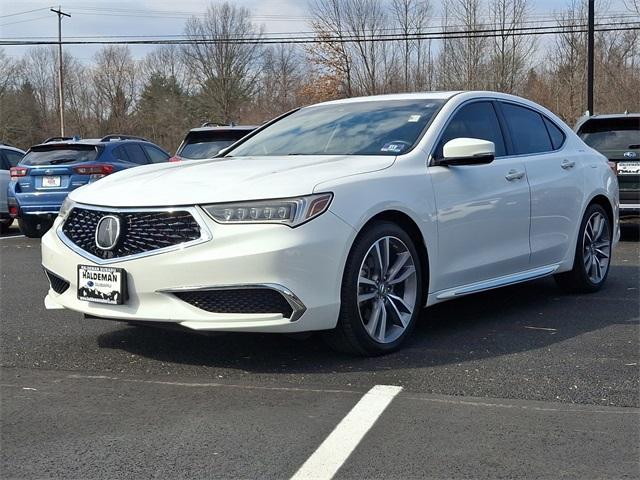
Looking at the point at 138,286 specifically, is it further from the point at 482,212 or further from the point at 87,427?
the point at 482,212

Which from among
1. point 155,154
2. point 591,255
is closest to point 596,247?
point 591,255

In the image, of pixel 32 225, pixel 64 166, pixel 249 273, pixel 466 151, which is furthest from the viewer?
pixel 32 225

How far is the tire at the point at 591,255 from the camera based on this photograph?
634cm

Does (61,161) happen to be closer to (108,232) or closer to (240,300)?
(108,232)

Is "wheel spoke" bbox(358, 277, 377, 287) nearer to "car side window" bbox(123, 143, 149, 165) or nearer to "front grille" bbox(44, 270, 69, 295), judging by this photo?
"front grille" bbox(44, 270, 69, 295)

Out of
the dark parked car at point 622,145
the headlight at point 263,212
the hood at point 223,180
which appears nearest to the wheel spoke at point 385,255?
the hood at point 223,180

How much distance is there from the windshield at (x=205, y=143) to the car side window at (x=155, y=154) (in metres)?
1.91

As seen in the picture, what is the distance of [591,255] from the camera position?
654 cm

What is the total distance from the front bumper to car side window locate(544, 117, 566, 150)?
2780 mm

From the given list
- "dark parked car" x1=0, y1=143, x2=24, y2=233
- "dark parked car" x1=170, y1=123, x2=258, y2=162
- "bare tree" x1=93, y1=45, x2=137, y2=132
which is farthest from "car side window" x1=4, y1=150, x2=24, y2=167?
"bare tree" x1=93, y1=45, x2=137, y2=132

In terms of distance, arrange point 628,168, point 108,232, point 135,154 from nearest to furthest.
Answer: point 108,232 < point 628,168 < point 135,154

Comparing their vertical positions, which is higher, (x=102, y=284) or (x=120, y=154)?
(x=120, y=154)

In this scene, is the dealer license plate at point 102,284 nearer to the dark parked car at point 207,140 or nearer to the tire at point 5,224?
the dark parked car at point 207,140

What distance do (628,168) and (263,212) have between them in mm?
7556
